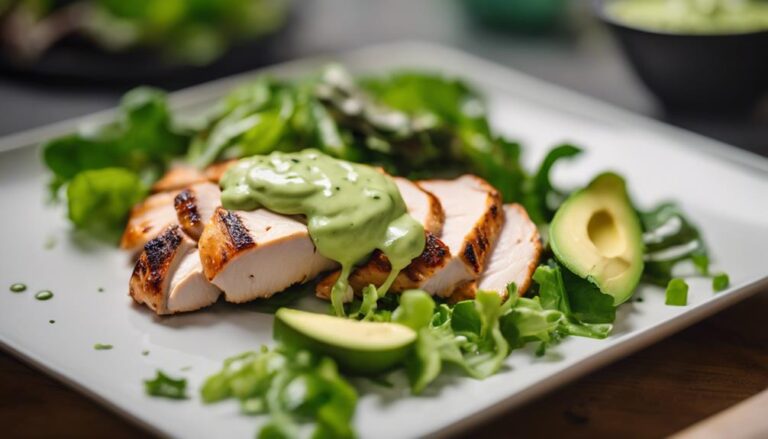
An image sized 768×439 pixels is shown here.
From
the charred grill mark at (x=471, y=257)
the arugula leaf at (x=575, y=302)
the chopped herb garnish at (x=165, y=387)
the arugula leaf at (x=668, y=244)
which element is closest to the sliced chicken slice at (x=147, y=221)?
the chopped herb garnish at (x=165, y=387)

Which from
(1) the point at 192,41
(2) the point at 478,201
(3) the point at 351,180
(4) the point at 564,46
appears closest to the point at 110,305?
(3) the point at 351,180

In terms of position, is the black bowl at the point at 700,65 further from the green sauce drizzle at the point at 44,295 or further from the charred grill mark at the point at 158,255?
the green sauce drizzle at the point at 44,295

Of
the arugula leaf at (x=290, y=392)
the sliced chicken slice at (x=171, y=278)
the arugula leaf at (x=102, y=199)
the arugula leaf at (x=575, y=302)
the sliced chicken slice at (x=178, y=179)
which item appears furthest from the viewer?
the sliced chicken slice at (x=178, y=179)

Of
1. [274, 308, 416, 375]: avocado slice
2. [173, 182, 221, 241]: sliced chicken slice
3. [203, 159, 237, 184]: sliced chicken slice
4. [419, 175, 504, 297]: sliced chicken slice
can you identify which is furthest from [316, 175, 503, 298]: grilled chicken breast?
[203, 159, 237, 184]: sliced chicken slice

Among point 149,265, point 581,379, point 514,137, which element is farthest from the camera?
point 514,137

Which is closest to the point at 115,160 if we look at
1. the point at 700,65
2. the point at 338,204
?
the point at 338,204

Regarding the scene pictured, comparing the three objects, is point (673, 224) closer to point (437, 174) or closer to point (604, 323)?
point (604, 323)
